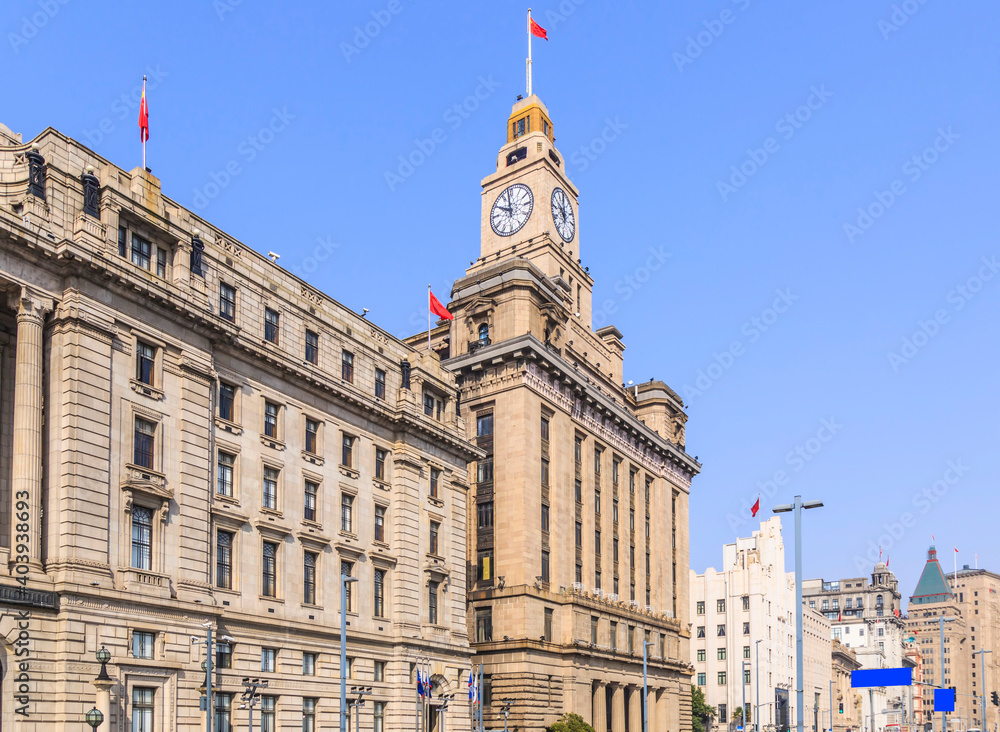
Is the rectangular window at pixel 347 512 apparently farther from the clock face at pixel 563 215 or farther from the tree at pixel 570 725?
the clock face at pixel 563 215

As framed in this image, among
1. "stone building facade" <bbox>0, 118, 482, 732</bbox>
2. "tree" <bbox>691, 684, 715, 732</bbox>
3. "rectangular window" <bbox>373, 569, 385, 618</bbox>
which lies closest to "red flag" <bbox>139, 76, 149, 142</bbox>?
"stone building facade" <bbox>0, 118, 482, 732</bbox>

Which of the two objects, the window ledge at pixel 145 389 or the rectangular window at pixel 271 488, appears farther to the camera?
the rectangular window at pixel 271 488

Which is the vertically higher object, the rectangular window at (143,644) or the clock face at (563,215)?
the clock face at (563,215)

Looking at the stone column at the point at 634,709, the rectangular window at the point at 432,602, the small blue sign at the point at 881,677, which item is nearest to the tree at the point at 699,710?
the stone column at the point at 634,709

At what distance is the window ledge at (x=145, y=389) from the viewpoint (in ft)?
149

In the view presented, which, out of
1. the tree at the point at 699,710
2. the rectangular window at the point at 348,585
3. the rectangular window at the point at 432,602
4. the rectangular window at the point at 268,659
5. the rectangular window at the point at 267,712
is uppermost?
the rectangular window at the point at 348,585

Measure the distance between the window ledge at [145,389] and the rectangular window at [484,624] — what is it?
125ft

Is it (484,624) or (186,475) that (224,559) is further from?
(484,624)

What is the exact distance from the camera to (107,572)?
41938mm

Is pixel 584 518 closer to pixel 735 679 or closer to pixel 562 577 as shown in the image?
pixel 562 577

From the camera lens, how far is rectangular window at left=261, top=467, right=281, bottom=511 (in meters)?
53.7

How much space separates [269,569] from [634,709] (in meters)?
49.7

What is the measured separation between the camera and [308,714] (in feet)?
177

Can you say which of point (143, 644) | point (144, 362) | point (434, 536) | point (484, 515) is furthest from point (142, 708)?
point (484, 515)
